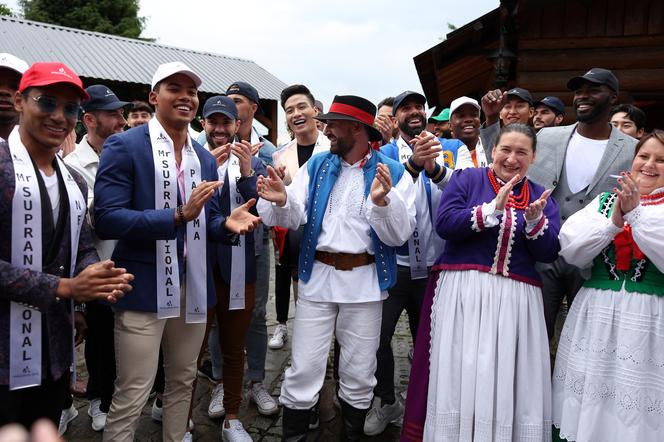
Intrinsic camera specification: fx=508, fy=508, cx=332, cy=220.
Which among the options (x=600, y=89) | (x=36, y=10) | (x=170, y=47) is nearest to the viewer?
(x=600, y=89)

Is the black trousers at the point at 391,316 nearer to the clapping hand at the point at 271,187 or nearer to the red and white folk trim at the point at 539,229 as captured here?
the red and white folk trim at the point at 539,229

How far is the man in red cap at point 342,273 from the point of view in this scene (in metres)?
3.10

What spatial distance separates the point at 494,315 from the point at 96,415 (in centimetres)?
275

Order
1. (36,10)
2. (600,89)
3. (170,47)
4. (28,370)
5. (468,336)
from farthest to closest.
A: (36,10)
(170,47)
(600,89)
(468,336)
(28,370)

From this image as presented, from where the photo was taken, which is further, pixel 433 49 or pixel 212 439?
pixel 433 49

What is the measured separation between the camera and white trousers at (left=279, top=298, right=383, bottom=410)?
10.2ft

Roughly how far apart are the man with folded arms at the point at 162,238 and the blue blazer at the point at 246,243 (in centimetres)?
31

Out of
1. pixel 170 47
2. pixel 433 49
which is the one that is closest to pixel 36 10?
pixel 170 47

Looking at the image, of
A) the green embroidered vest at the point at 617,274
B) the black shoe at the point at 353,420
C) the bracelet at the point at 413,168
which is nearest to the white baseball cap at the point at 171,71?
the bracelet at the point at 413,168

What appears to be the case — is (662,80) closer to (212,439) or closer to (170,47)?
(212,439)

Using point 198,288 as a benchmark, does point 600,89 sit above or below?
above

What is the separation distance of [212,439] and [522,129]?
9.22 ft

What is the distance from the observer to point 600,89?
11.1ft

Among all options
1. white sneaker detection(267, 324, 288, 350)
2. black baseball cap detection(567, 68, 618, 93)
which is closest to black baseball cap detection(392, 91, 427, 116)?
black baseball cap detection(567, 68, 618, 93)
